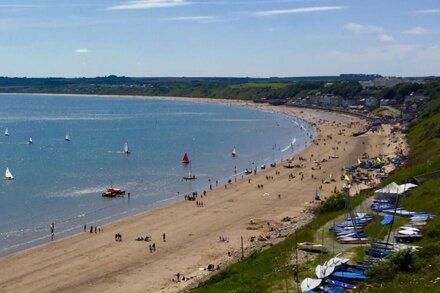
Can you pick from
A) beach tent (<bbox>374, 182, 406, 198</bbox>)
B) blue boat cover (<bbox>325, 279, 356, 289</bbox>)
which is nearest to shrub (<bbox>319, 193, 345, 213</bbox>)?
beach tent (<bbox>374, 182, 406, 198</bbox>)

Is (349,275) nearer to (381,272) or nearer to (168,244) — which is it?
(381,272)

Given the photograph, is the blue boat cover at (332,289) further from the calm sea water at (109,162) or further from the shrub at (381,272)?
the calm sea water at (109,162)

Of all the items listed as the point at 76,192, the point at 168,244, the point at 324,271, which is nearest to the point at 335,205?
the point at 168,244

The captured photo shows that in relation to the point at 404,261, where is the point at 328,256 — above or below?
below

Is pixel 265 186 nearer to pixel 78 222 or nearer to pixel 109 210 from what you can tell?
pixel 109 210

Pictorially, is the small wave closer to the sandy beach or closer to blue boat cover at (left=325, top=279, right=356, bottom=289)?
the sandy beach

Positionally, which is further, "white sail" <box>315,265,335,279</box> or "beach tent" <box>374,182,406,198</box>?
"beach tent" <box>374,182,406,198</box>
